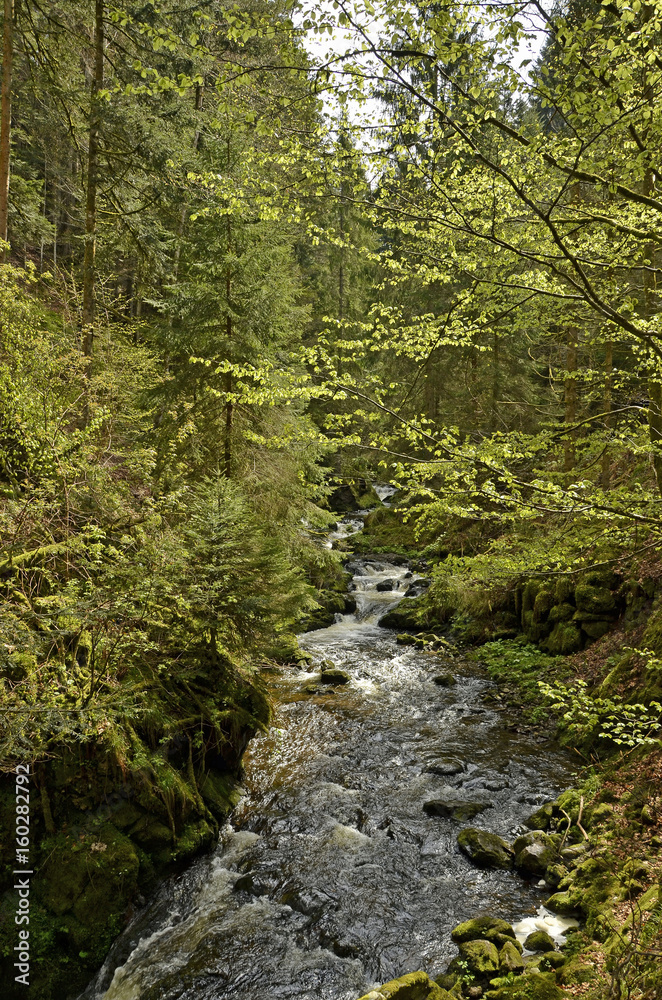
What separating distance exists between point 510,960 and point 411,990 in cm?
106

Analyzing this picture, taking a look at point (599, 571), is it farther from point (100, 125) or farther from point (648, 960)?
point (100, 125)

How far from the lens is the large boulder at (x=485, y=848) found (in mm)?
6891

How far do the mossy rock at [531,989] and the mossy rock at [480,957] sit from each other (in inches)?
13.2

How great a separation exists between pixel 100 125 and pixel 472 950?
13.9 meters

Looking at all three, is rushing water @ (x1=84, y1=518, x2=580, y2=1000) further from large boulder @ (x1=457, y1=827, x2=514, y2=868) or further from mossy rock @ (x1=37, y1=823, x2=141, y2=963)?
mossy rock @ (x1=37, y1=823, x2=141, y2=963)

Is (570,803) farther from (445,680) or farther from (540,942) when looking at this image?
(445,680)

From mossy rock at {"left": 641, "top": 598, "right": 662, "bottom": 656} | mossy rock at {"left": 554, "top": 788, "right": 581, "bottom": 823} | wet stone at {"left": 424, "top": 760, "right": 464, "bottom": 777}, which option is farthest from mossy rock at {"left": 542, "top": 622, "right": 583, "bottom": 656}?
mossy rock at {"left": 554, "top": 788, "right": 581, "bottom": 823}

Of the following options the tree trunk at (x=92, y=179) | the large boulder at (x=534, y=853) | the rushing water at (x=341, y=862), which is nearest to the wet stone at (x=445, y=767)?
the rushing water at (x=341, y=862)

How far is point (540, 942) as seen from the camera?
5387 mm

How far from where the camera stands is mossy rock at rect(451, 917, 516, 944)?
18.6 ft

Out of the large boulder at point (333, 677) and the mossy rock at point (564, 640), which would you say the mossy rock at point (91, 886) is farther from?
the mossy rock at point (564, 640)

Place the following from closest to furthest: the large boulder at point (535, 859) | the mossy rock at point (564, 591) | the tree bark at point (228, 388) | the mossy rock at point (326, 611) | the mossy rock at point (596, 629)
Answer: the large boulder at point (535, 859), the tree bark at point (228, 388), the mossy rock at point (596, 629), the mossy rock at point (564, 591), the mossy rock at point (326, 611)

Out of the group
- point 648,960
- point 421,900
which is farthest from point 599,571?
point 648,960

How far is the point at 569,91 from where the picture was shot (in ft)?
10.6
